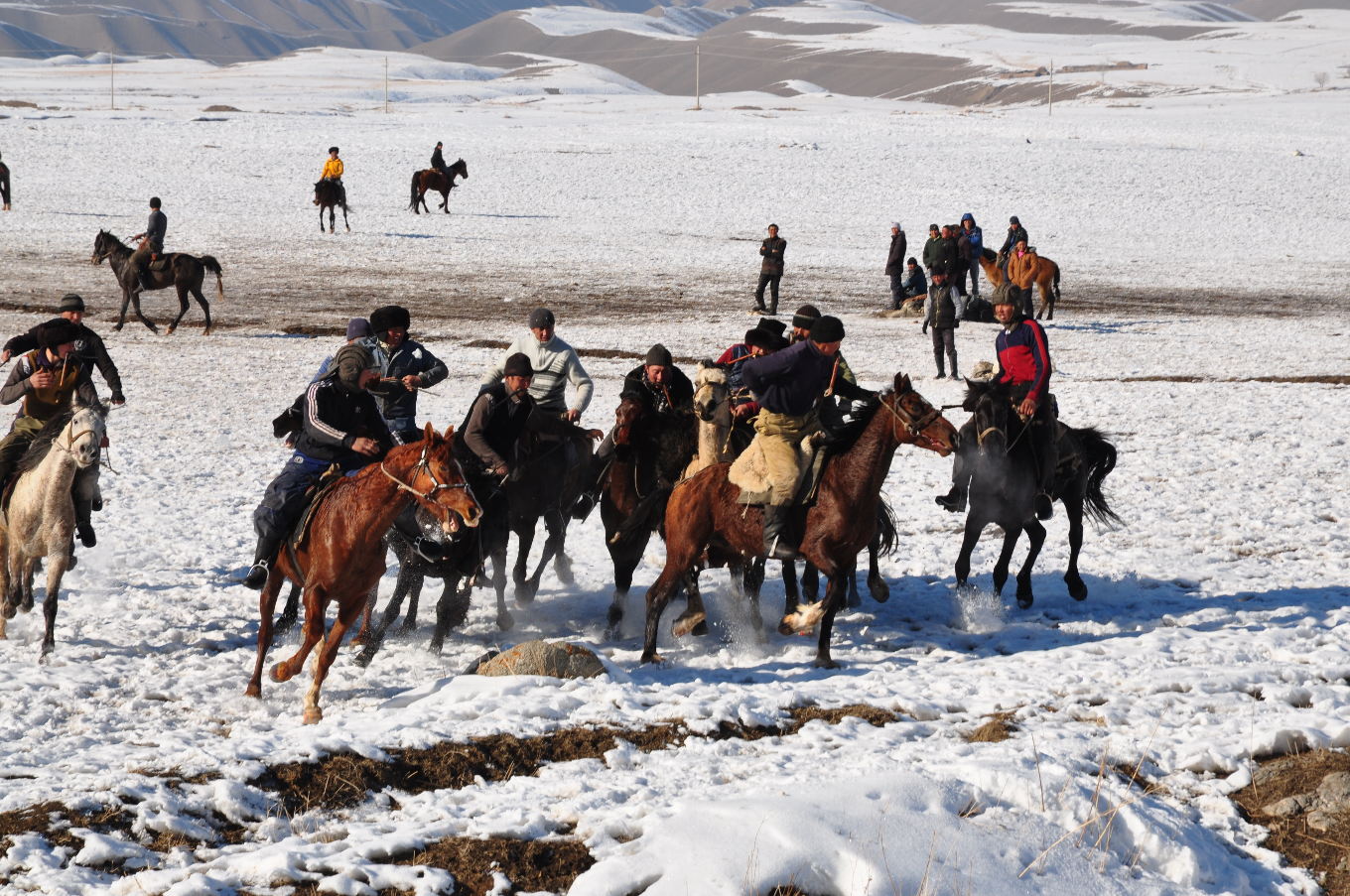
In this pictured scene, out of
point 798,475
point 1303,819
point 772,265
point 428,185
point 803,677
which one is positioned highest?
point 428,185

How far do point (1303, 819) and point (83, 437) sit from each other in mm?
7419

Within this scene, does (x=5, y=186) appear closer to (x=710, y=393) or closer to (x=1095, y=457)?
(x=710, y=393)

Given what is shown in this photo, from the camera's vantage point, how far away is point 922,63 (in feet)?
570

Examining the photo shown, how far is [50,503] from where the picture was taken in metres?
8.71

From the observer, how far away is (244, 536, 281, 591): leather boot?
27.7ft

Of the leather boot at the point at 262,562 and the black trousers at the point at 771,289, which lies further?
the black trousers at the point at 771,289

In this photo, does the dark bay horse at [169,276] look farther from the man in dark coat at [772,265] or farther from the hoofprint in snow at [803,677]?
the man in dark coat at [772,265]

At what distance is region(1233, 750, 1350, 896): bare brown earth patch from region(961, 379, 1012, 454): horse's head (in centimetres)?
339

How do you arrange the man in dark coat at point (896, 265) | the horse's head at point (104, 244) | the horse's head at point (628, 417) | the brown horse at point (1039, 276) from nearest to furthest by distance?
the horse's head at point (628, 417) → the horse's head at point (104, 244) → the brown horse at point (1039, 276) → the man in dark coat at point (896, 265)

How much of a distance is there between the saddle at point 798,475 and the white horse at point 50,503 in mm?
4301

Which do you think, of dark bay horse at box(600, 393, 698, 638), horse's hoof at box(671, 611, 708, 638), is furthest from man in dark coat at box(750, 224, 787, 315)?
horse's hoof at box(671, 611, 708, 638)

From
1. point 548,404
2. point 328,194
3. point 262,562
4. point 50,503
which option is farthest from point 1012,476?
point 328,194

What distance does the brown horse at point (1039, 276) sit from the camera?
23.7 m

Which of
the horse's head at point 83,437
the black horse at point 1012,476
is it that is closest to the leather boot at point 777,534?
the black horse at point 1012,476
